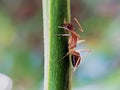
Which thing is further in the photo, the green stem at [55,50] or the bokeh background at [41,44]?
the bokeh background at [41,44]

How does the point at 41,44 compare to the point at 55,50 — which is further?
the point at 41,44

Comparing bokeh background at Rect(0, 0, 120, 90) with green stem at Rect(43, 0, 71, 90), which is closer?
green stem at Rect(43, 0, 71, 90)

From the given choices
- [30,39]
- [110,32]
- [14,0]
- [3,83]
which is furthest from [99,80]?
[3,83]

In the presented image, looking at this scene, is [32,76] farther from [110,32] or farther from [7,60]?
[110,32]

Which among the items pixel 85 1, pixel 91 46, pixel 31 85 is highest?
pixel 85 1
